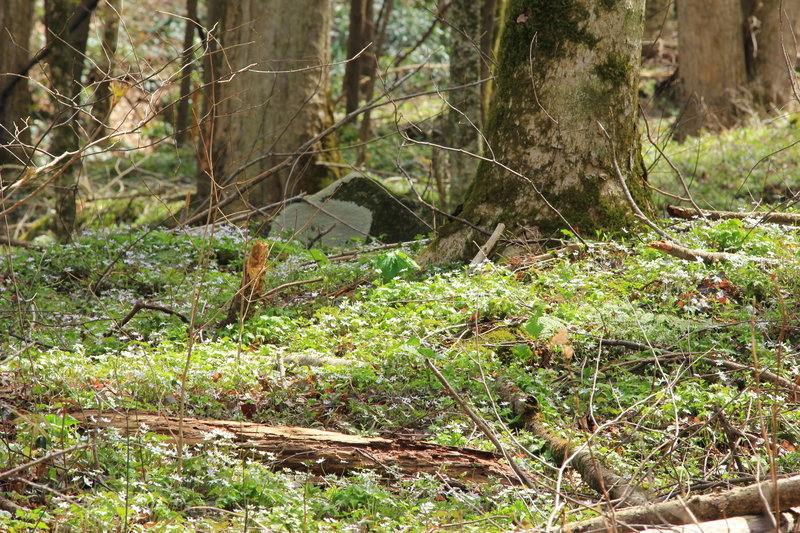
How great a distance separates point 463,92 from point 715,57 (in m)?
6.77

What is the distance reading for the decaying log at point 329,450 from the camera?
11.8 ft

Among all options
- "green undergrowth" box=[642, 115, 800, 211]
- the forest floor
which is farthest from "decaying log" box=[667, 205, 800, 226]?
"green undergrowth" box=[642, 115, 800, 211]

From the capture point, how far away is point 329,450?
3674mm

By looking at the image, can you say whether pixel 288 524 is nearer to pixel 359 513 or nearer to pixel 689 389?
pixel 359 513

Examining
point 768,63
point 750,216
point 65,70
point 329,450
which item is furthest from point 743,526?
point 768,63

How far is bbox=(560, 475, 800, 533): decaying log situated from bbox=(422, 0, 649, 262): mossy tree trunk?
3.62 metres

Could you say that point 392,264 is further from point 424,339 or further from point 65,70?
point 65,70

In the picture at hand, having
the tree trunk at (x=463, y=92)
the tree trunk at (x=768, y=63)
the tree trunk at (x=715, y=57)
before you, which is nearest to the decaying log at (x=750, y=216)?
Answer: the tree trunk at (x=463, y=92)

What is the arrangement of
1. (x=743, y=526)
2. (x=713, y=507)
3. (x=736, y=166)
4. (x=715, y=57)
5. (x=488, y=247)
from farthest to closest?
(x=715, y=57)
(x=736, y=166)
(x=488, y=247)
(x=713, y=507)
(x=743, y=526)

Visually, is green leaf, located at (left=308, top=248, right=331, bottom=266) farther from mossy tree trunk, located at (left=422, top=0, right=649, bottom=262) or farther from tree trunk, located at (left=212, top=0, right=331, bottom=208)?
tree trunk, located at (left=212, top=0, right=331, bottom=208)

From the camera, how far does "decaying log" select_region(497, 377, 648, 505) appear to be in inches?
122

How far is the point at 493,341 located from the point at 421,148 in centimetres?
1160

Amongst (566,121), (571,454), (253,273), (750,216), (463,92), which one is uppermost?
(463,92)

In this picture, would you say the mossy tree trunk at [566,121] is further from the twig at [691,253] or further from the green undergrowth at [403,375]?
the twig at [691,253]
